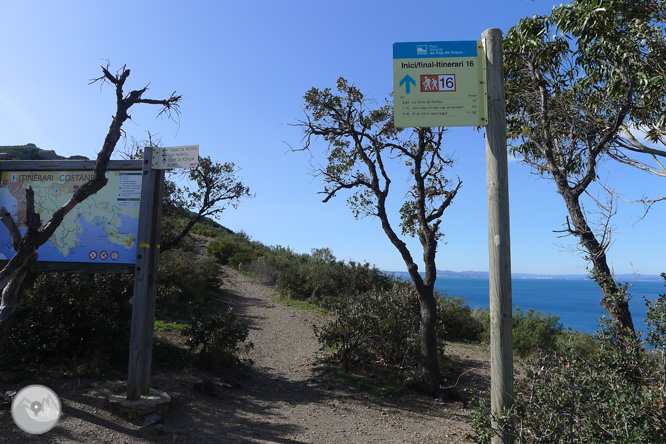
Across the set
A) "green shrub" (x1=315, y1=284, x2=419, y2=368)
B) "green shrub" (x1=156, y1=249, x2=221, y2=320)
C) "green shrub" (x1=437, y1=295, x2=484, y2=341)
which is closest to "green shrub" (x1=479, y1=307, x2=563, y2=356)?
"green shrub" (x1=437, y1=295, x2=484, y2=341)

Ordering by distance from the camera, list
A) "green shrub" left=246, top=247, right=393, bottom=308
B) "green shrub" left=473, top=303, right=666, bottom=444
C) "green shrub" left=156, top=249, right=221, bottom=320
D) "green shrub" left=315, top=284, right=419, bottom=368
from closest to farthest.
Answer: "green shrub" left=473, top=303, right=666, bottom=444
"green shrub" left=315, top=284, right=419, bottom=368
"green shrub" left=156, top=249, right=221, bottom=320
"green shrub" left=246, top=247, right=393, bottom=308

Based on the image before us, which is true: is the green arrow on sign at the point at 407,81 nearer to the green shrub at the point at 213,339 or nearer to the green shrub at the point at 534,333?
the green shrub at the point at 213,339

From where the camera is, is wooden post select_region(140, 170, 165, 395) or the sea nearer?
wooden post select_region(140, 170, 165, 395)

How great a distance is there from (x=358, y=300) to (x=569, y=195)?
15.2 ft

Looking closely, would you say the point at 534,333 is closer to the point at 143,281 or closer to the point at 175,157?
the point at 143,281

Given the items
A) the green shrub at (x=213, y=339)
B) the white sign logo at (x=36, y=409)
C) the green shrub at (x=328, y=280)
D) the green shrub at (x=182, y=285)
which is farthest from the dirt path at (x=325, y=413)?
the green shrub at (x=328, y=280)

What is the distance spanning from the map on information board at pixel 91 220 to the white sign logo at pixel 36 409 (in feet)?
5.48

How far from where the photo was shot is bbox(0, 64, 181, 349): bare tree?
3.68m

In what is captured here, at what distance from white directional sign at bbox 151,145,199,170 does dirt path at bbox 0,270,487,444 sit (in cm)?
307

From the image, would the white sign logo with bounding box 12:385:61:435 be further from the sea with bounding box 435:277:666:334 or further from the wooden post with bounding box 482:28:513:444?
the sea with bounding box 435:277:666:334

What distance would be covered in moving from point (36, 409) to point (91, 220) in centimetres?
237

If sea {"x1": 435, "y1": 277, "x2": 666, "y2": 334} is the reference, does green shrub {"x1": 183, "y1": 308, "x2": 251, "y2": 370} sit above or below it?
above

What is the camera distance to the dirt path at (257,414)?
490 centimetres

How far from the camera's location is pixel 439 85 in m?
3.24
